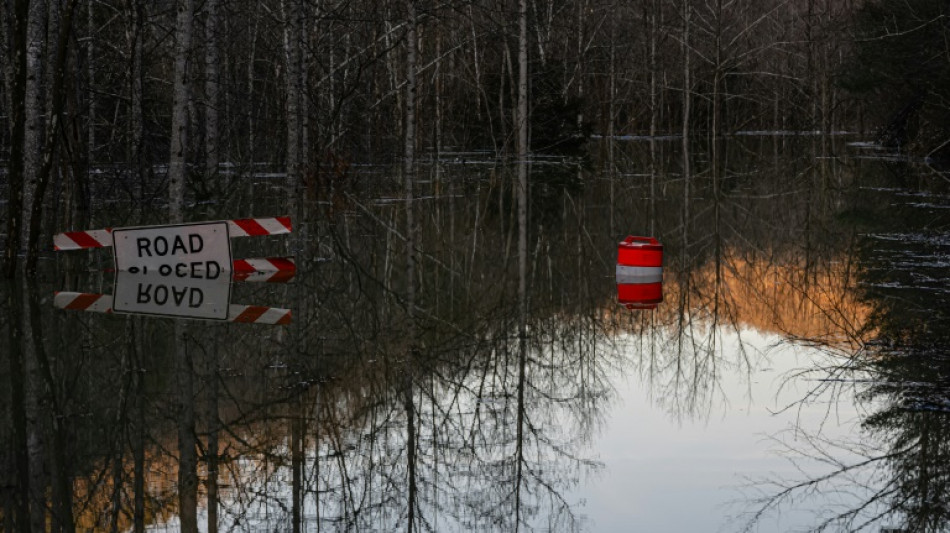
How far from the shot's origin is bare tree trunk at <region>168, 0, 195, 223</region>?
1549cm

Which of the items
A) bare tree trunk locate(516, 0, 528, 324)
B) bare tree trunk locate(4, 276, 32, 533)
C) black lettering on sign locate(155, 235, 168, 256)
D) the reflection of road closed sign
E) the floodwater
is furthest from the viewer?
bare tree trunk locate(516, 0, 528, 324)

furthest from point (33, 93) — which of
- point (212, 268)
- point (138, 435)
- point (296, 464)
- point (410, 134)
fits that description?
point (410, 134)

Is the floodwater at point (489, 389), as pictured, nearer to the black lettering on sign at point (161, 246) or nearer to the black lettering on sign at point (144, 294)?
the black lettering on sign at point (144, 294)

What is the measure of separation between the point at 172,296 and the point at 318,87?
1591 centimetres

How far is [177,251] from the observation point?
1509 centimetres

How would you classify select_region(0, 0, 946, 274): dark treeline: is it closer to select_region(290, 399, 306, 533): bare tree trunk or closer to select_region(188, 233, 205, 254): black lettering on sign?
select_region(188, 233, 205, 254): black lettering on sign

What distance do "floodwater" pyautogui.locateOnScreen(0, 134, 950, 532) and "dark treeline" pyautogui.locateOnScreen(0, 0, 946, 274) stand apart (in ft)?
6.51

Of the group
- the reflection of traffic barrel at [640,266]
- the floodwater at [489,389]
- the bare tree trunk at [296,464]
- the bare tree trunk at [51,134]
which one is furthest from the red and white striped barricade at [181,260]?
the bare tree trunk at [296,464]

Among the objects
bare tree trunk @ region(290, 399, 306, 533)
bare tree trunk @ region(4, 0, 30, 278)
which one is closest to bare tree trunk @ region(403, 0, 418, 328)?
bare tree trunk @ region(4, 0, 30, 278)

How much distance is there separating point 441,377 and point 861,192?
19854mm

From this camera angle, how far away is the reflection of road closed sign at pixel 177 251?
589 inches

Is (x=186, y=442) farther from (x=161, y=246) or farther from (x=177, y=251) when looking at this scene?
(x=161, y=246)

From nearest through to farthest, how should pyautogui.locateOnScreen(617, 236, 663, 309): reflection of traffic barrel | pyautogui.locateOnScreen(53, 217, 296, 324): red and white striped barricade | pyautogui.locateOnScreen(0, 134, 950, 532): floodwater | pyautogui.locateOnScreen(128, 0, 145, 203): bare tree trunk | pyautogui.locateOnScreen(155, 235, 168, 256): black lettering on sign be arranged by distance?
pyautogui.locateOnScreen(0, 134, 950, 532): floodwater < pyautogui.locateOnScreen(53, 217, 296, 324): red and white striped barricade < pyautogui.locateOnScreen(617, 236, 663, 309): reflection of traffic barrel < pyautogui.locateOnScreen(155, 235, 168, 256): black lettering on sign < pyautogui.locateOnScreen(128, 0, 145, 203): bare tree trunk

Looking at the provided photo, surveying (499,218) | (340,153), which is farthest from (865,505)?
(340,153)
